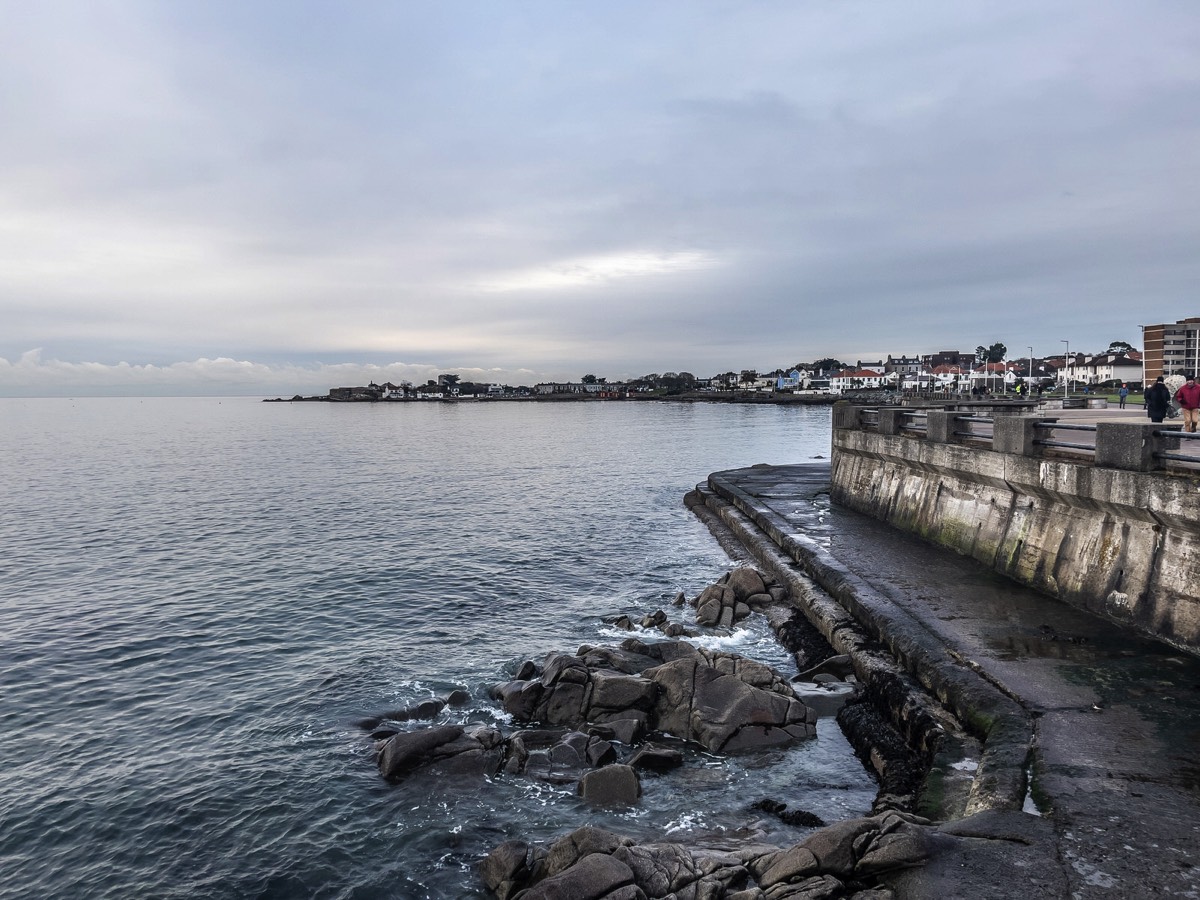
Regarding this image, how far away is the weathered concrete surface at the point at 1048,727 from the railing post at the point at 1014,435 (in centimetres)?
262

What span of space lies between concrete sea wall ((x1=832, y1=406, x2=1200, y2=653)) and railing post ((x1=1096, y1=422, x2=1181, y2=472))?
2 cm

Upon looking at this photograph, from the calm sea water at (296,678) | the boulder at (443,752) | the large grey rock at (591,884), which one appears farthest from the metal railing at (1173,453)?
the boulder at (443,752)

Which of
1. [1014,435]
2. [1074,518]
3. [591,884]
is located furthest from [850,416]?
[591,884]

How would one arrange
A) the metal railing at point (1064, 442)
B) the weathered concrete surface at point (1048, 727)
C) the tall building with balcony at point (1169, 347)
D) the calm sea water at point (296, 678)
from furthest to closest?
the tall building with balcony at point (1169, 347) < the metal railing at point (1064, 442) < the calm sea water at point (296, 678) < the weathered concrete surface at point (1048, 727)

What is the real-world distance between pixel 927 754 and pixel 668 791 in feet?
10.7

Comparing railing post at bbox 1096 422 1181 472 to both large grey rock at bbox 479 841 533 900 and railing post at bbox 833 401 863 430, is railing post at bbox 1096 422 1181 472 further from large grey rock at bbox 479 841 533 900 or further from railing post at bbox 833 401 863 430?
railing post at bbox 833 401 863 430

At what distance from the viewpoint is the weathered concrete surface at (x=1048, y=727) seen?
553 centimetres

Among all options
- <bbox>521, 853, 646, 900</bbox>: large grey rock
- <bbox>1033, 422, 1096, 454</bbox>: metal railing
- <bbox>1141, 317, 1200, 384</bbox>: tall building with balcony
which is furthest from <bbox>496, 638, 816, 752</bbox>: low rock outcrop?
<bbox>1141, 317, 1200, 384</bbox>: tall building with balcony

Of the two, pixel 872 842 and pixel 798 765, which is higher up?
pixel 872 842

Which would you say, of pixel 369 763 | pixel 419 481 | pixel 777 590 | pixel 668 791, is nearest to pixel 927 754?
pixel 668 791

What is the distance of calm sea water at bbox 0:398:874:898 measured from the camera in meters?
8.59

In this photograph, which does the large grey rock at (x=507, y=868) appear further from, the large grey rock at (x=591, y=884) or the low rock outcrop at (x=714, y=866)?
the large grey rock at (x=591, y=884)

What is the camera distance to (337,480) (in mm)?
46844

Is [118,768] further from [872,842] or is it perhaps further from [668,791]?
[872,842]
